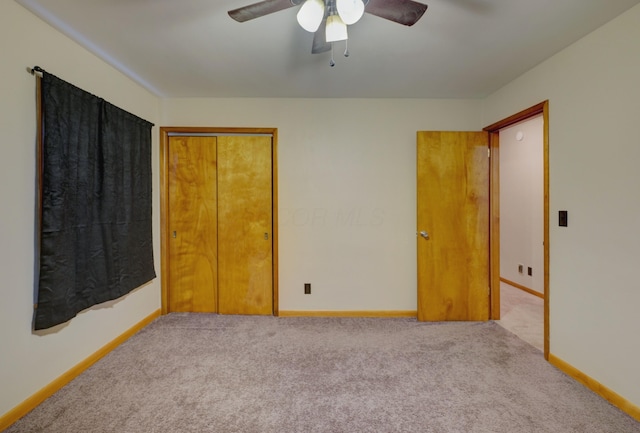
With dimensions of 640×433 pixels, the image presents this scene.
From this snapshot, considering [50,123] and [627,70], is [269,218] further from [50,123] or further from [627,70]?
[627,70]

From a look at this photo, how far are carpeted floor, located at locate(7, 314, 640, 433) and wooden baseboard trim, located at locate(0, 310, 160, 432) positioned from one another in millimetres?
45

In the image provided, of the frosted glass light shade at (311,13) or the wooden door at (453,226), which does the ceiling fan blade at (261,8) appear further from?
the wooden door at (453,226)

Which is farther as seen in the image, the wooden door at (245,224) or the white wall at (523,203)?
the white wall at (523,203)

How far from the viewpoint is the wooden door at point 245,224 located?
9.91 ft

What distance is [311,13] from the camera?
128 centimetres

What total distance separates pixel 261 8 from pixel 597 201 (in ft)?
7.78

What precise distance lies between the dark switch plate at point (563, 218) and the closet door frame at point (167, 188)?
2.49 metres

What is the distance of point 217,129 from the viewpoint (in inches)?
117

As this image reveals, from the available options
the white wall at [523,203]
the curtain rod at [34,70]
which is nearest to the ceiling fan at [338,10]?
the curtain rod at [34,70]

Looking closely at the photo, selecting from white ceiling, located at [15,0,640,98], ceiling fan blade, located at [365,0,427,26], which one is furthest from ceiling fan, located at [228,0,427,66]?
white ceiling, located at [15,0,640,98]

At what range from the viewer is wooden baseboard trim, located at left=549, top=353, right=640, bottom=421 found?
5.28 ft

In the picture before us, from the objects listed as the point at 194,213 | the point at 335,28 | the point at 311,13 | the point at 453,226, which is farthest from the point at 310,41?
the point at 453,226

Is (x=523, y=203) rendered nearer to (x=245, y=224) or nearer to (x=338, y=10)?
(x=245, y=224)

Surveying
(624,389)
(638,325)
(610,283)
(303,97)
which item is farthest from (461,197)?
(303,97)
